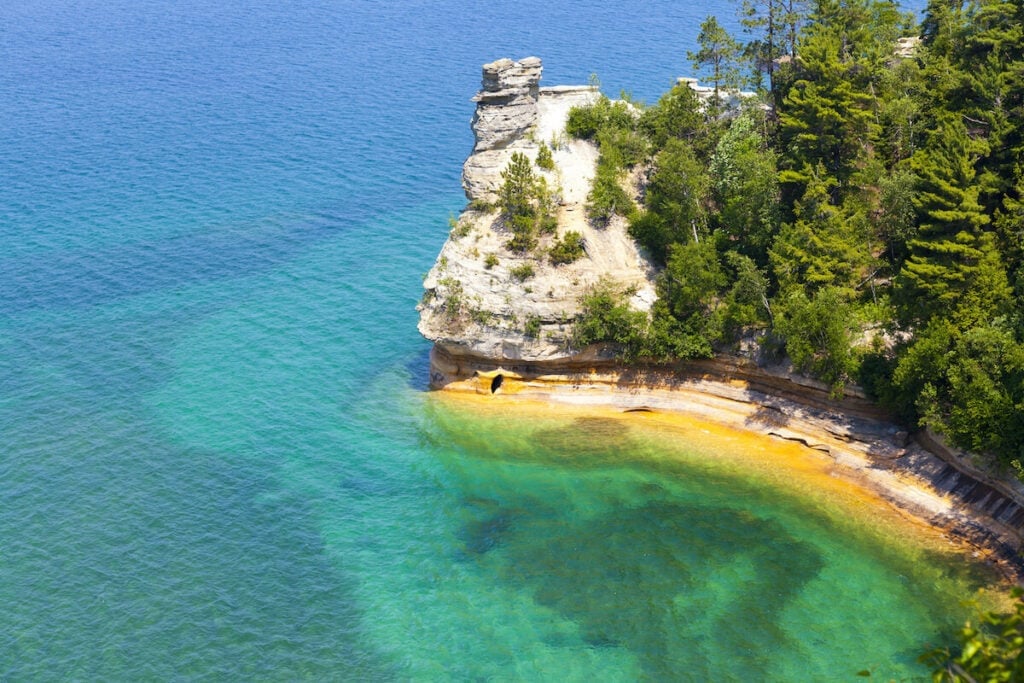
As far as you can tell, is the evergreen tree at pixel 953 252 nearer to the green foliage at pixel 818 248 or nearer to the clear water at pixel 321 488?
the green foliage at pixel 818 248

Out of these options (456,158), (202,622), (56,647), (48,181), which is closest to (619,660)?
(202,622)

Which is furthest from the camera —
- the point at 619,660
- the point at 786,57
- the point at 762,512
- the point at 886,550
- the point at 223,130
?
the point at 223,130

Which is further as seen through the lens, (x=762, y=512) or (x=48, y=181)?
(x=48, y=181)

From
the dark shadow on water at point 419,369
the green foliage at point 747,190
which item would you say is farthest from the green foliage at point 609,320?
the dark shadow on water at point 419,369

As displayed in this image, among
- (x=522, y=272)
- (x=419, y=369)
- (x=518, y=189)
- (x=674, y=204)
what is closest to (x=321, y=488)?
(x=419, y=369)

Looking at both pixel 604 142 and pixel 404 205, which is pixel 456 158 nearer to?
pixel 404 205
